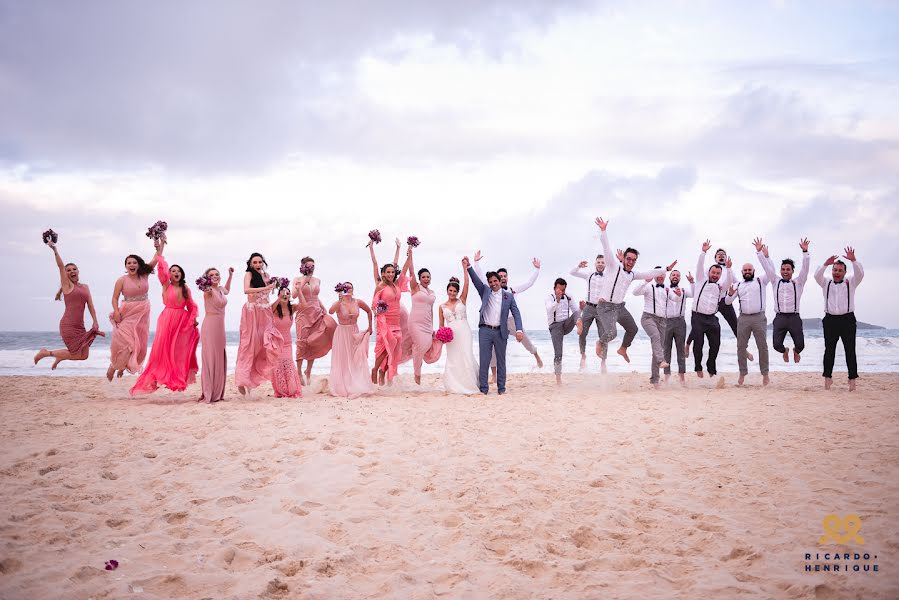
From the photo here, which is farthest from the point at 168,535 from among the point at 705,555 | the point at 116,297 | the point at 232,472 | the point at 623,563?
the point at 116,297

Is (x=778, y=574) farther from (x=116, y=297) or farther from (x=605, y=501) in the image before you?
(x=116, y=297)

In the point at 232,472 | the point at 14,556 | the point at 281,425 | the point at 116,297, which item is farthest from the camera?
the point at 116,297

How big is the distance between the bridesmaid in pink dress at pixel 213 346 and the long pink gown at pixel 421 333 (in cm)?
344

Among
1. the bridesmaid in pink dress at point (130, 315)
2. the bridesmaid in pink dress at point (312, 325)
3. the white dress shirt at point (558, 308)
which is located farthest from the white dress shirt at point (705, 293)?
the bridesmaid in pink dress at point (130, 315)

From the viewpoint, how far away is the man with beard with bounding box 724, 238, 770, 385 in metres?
11.3

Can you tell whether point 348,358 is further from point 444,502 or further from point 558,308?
point 444,502

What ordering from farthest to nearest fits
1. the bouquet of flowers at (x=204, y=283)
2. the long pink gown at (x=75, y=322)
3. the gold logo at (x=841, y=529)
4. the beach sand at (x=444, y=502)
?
1. the long pink gown at (x=75, y=322)
2. the bouquet of flowers at (x=204, y=283)
3. the gold logo at (x=841, y=529)
4. the beach sand at (x=444, y=502)

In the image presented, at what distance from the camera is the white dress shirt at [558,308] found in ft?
40.4

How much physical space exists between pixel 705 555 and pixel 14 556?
485cm

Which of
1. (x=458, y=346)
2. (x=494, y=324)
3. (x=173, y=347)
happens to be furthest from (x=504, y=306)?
(x=173, y=347)

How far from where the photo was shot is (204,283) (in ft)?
31.7

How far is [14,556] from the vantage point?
162 inches

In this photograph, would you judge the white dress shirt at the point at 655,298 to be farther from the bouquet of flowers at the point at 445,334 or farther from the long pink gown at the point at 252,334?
the long pink gown at the point at 252,334

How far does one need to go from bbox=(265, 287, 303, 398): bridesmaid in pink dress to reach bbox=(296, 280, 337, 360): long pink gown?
95 centimetres
